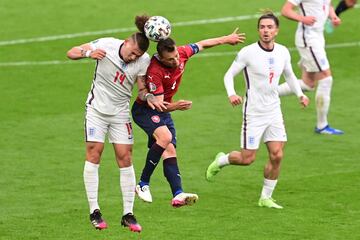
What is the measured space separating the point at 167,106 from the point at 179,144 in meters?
6.27

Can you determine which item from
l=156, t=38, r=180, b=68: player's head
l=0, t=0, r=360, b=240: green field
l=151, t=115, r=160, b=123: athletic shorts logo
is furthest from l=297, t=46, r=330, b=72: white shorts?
l=156, t=38, r=180, b=68: player's head

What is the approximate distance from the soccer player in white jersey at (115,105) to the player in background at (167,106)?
174 millimetres

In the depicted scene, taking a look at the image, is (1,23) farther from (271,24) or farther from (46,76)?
(271,24)

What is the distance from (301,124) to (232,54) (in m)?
5.24

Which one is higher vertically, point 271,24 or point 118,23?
Result: point 271,24

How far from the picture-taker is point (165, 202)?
59.3 feet

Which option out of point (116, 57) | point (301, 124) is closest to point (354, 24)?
point (301, 124)

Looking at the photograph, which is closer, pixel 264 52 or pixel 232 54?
pixel 264 52

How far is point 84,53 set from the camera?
1503 centimetres

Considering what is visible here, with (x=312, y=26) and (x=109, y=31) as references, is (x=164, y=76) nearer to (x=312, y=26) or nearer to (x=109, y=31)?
(x=312, y=26)

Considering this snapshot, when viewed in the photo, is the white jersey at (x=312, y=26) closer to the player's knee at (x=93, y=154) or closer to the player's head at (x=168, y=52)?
the player's head at (x=168, y=52)

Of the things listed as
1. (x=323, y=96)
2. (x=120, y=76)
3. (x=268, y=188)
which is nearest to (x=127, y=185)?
(x=120, y=76)

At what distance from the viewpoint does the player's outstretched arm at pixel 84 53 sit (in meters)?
15.0

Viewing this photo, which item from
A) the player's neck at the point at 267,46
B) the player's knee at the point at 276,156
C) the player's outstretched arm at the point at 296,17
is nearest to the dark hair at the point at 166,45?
the player's neck at the point at 267,46
